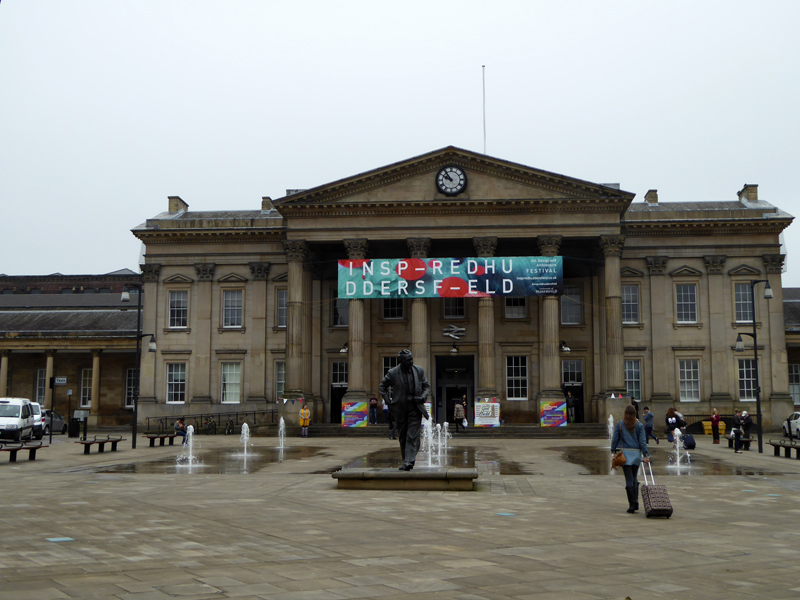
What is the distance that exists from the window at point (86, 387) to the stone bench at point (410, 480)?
43507 millimetres

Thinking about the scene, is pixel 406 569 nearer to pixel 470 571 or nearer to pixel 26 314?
pixel 470 571

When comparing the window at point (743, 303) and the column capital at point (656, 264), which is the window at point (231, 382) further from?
the window at point (743, 303)

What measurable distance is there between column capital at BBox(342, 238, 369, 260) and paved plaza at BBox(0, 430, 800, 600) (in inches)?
984

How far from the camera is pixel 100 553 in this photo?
9.45 meters

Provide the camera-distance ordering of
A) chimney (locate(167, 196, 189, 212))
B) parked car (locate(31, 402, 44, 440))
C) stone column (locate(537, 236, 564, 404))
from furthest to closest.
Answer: chimney (locate(167, 196, 189, 212)) < stone column (locate(537, 236, 564, 404)) < parked car (locate(31, 402, 44, 440))

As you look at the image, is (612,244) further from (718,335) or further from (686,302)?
(718,335)

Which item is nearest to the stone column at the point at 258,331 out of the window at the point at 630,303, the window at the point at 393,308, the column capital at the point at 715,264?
the window at the point at 393,308

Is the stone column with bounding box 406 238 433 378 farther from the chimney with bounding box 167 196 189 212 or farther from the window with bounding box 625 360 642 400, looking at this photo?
the chimney with bounding box 167 196 189 212

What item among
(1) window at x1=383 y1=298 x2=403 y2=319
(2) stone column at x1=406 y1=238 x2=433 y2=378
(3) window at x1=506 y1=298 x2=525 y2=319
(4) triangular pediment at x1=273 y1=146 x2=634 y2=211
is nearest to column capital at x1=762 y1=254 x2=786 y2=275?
(4) triangular pediment at x1=273 y1=146 x2=634 y2=211

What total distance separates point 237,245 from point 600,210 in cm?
2159

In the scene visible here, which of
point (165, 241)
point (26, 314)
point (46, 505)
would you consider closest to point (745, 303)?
point (165, 241)

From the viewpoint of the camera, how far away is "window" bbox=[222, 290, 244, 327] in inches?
1906

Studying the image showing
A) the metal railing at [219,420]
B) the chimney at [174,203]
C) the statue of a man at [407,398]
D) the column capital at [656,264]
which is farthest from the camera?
the chimney at [174,203]

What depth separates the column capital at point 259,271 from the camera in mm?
48094
